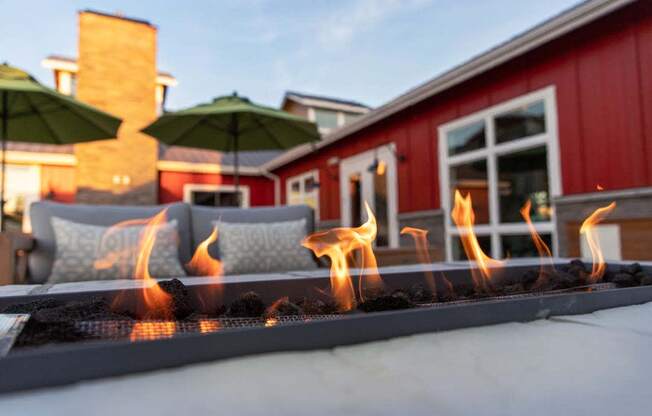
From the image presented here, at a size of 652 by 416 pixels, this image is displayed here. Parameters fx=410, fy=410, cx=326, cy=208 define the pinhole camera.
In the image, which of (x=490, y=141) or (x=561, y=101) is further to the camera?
(x=490, y=141)

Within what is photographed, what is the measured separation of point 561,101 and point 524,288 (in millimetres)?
2997

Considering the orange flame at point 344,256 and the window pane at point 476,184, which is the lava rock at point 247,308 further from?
the window pane at point 476,184

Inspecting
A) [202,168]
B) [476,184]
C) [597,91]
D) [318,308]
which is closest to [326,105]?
[202,168]

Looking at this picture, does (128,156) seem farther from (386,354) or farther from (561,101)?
(386,354)

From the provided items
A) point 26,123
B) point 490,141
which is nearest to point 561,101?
point 490,141

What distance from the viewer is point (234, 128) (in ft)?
15.0

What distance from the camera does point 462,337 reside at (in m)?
0.65

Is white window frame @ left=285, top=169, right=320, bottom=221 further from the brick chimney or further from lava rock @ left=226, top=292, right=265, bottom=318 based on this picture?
lava rock @ left=226, top=292, right=265, bottom=318

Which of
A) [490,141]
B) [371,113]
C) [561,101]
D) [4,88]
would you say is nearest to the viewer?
[4,88]

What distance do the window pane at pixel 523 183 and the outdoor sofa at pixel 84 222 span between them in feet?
6.82

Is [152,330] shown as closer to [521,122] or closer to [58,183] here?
[521,122]

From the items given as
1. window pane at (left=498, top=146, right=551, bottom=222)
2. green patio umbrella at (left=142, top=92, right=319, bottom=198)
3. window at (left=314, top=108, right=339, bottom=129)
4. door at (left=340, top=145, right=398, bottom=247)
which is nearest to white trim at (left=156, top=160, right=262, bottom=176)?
window at (left=314, top=108, right=339, bottom=129)

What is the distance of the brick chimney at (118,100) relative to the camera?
26.4ft

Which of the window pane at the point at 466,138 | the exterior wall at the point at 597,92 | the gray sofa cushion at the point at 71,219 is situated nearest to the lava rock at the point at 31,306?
the gray sofa cushion at the point at 71,219
